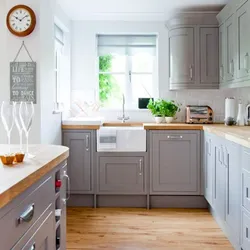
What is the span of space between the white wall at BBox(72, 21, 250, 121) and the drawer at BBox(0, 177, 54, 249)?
3381 millimetres

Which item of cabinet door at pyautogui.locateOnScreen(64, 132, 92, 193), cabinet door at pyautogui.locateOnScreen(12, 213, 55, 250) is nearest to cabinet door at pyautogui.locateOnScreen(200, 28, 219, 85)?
cabinet door at pyautogui.locateOnScreen(64, 132, 92, 193)

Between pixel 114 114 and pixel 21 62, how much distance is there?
5.87 feet

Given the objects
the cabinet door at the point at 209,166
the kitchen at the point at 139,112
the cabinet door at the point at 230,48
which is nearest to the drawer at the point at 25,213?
the kitchen at the point at 139,112

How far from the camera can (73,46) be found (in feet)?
16.3

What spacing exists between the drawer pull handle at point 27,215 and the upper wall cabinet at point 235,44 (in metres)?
2.67

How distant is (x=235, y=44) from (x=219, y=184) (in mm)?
1461

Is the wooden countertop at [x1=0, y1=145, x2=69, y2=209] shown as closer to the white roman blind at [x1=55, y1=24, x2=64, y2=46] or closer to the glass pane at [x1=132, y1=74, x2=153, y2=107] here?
the white roman blind at [x1=55, y1=24, x2=64, y2=46]

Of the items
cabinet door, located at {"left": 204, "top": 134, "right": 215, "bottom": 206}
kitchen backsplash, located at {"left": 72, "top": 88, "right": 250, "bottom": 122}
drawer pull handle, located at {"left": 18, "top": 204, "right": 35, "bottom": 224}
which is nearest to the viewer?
drawer pull handle, located at {"left": 18, "top": 204, "right": 35, "bottom": 224}

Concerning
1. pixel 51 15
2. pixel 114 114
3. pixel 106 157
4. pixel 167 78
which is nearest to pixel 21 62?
pixel 51 15

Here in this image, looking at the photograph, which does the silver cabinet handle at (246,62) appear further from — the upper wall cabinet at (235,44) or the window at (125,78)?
the window at (125,78)

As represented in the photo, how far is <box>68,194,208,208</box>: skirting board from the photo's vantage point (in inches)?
172

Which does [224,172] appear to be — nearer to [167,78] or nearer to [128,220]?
[128,220]

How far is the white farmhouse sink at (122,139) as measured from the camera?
423cm

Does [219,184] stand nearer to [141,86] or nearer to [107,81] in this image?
[141,86]
